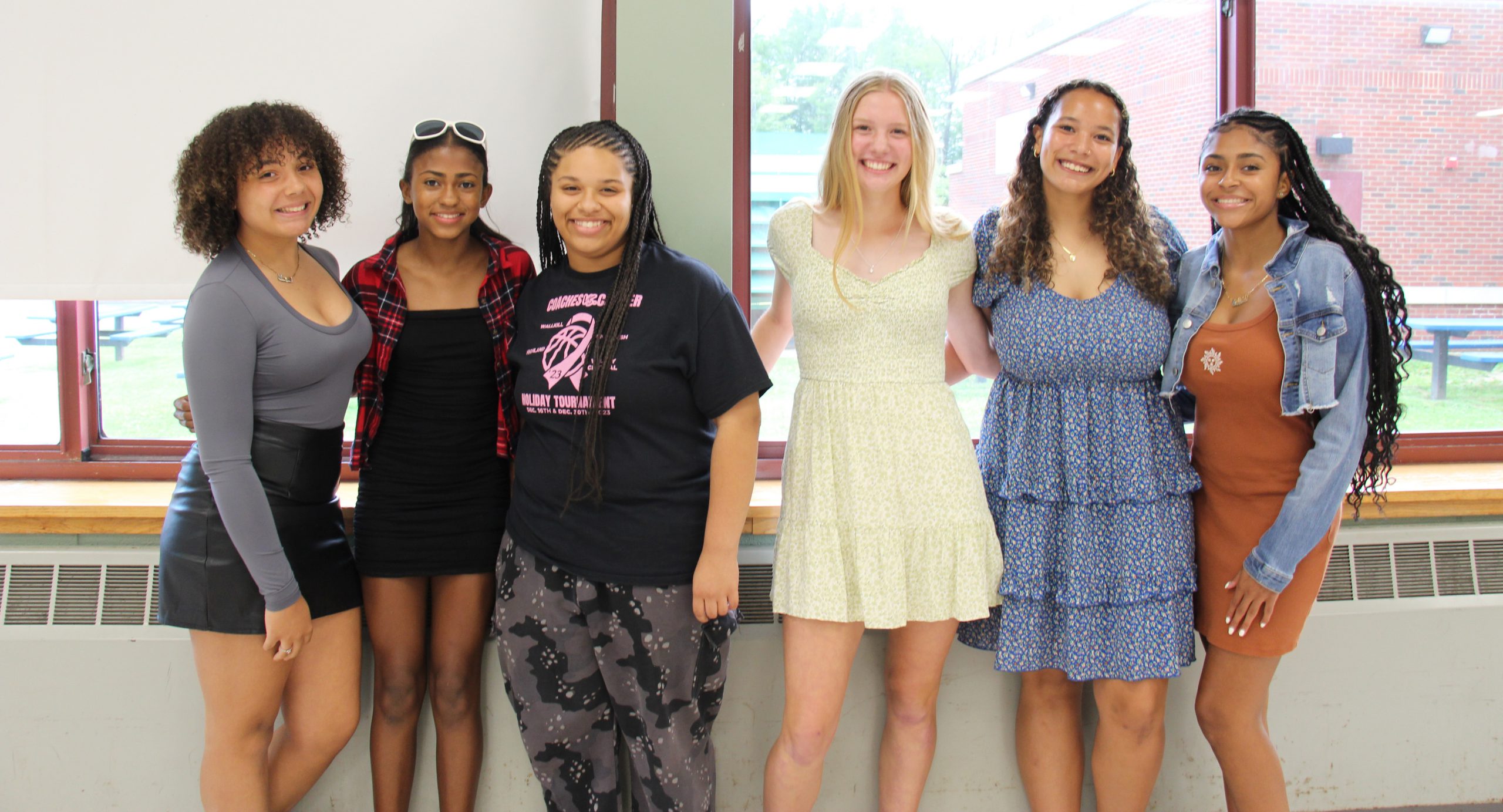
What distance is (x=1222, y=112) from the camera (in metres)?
2.57

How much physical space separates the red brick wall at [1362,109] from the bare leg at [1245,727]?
1373mm

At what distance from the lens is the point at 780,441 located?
2520 millimetres

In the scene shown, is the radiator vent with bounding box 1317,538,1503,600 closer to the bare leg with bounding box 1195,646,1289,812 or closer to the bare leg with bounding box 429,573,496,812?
the bare leg with bounding box 1195,646,1289,812

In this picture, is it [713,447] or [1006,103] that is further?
[1006,103]

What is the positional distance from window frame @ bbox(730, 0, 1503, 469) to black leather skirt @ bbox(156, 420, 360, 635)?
3.71ft

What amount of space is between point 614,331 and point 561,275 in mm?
221

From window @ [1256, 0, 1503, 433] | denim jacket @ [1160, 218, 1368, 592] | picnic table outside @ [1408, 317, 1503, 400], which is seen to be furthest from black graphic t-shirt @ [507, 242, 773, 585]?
picnic table outside @ [1408, 317, 1503, 400]

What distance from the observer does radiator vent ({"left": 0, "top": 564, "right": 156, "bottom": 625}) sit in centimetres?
211

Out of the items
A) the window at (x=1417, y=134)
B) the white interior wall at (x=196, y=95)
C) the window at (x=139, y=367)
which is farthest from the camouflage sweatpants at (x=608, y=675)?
the window at (x=1417, y=134)

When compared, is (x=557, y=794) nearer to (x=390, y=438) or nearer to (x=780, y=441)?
(x=390, y=438)

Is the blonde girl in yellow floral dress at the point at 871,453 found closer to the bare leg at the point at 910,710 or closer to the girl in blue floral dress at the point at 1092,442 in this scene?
the bare leg at the point at 910,710

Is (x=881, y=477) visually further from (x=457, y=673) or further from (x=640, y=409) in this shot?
(x=457, y=673)

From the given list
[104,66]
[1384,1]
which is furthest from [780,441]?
[1384,1]

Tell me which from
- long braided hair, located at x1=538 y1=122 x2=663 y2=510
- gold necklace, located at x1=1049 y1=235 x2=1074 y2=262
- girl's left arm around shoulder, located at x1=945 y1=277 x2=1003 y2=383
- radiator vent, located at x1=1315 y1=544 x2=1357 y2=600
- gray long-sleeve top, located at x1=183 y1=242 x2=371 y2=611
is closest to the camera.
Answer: gray long-sleeve top, located at x1=183 y1=242 x2=371 y2=611
